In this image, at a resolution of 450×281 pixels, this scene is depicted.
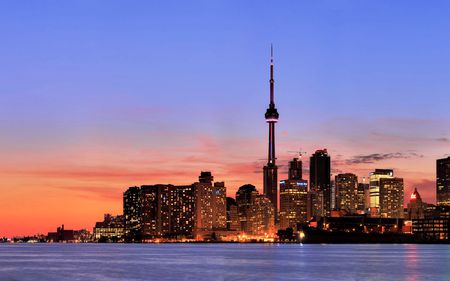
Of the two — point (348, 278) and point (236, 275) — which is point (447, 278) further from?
point (236, 275)

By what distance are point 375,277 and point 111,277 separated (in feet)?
117

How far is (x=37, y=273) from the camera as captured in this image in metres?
116

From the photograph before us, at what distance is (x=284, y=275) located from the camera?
10806 centimetres

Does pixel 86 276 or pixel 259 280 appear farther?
pixel 86 276

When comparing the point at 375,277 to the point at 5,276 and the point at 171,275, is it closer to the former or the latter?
the point at 171,275

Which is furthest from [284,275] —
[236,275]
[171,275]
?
[171,275]

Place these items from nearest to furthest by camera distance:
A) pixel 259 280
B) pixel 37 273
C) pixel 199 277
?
pixel 259 280 → pixel 199 277 → pixel 37 273

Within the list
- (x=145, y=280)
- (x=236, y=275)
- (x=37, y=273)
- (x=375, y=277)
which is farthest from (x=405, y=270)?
(x=37, y=273)

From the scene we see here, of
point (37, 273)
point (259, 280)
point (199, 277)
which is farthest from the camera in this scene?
point (37, 273)

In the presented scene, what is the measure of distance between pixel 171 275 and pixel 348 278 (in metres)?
→ 25.1

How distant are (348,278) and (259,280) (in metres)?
12.8

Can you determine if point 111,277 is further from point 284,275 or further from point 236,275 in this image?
point 284,275

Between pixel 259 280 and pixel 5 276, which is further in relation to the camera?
pixel 5 276

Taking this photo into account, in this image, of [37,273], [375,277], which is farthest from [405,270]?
[37,273]
